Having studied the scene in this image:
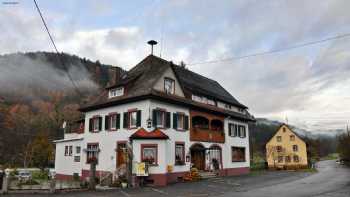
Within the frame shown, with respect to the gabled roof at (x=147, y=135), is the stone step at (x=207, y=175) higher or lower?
lower

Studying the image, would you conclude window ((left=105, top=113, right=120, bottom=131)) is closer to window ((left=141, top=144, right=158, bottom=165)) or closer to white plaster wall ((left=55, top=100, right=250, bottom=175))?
white plaster wall ((left=55, top=100, right=250, bottom=175))

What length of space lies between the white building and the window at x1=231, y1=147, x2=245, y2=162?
137mm

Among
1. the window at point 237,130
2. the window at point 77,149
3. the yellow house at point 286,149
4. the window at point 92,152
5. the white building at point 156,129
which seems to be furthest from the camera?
the yellow house at point 286,149

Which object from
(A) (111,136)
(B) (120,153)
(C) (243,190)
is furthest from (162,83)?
(C) (243,190)

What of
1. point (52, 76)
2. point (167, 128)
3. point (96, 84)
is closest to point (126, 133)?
point (167, 128)

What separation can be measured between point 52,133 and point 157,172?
187 feet

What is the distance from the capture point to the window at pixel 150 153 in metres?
25.0

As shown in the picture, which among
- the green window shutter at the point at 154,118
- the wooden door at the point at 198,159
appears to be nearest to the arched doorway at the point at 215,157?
the wooden door at the point at 198,159

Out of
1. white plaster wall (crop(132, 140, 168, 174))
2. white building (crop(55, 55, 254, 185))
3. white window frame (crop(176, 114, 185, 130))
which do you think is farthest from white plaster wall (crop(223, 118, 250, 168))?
white plaster wall (crop(132, 140, 168, 174))

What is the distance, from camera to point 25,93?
108 m

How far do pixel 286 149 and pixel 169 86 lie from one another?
50.3 meters

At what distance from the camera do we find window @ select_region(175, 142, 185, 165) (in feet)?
90.1

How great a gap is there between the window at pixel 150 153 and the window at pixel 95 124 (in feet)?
22.7

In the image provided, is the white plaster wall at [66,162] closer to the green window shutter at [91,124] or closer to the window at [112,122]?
the green window shutter at [91,124]
